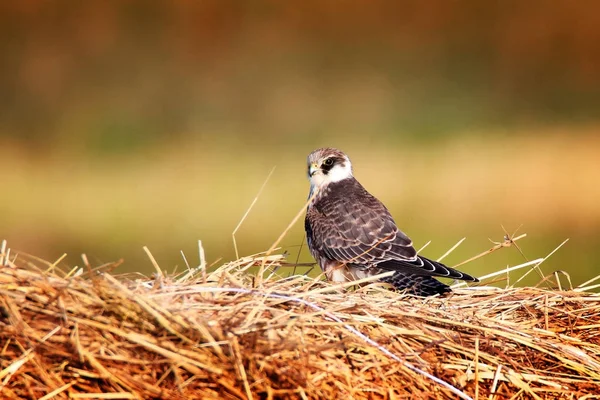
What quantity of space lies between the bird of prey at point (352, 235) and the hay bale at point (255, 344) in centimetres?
Result: 82

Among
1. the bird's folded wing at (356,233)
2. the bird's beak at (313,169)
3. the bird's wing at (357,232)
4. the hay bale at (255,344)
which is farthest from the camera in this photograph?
the bird's beak at (313,169)

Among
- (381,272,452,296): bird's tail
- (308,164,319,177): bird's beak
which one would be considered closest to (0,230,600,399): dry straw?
(381,272,452,296): bird's tail

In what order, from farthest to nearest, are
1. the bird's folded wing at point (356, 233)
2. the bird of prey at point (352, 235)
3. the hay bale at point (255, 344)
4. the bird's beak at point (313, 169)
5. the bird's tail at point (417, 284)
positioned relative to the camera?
the bird's beak at point (313, 169)
the bird's folded wing at point (356, 233)
the bird of prey at point (352, 235)
the bird's tail at point (417, 284)
the hay bale at point (255, 344)

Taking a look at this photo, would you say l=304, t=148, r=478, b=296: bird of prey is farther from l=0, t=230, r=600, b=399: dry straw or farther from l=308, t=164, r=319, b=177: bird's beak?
l=0, t=230, r=600, b=399: dry straw

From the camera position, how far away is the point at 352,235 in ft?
18.0

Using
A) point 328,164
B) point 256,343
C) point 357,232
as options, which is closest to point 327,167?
point 328,164

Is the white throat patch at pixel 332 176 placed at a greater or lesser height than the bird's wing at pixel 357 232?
greater

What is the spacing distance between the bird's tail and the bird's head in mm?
1281

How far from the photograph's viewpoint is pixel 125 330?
119 inches

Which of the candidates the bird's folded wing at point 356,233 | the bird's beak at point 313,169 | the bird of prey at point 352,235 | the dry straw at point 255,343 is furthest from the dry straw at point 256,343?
the bird's beak at point 313,169

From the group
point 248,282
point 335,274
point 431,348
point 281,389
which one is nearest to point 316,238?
point 335,274

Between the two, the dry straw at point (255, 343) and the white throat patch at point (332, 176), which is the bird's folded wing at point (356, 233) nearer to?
the white throat patch at point (332, 176)

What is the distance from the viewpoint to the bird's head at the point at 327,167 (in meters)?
5.96

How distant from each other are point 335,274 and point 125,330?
261 centimetres
